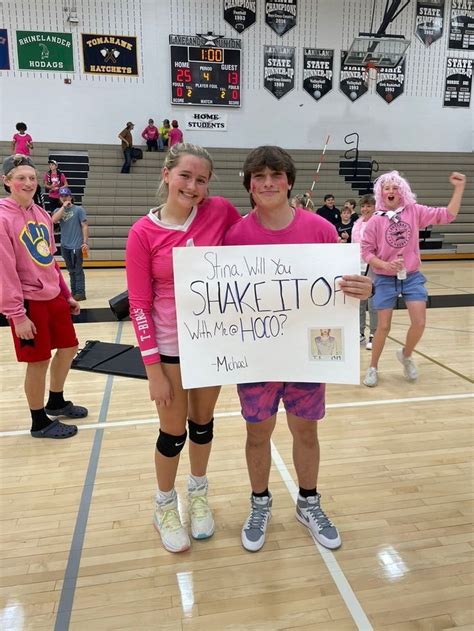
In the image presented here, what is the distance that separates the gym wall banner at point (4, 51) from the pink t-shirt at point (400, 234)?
39.0 feet

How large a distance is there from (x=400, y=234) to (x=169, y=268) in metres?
2.19

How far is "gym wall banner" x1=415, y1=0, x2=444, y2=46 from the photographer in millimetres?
12711

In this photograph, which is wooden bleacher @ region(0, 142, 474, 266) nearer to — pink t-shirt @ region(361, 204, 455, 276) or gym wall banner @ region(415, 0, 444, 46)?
gym wall banner @ region(415, 0, 444, 46)

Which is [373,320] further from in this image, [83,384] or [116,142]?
[116,142]

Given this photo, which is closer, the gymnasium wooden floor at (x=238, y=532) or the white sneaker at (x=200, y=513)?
the gymnasium wooden floor at (x=238, y=532)

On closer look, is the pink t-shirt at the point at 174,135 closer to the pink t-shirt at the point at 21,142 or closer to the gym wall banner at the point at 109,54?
the gym wall banner at the point at 109,54

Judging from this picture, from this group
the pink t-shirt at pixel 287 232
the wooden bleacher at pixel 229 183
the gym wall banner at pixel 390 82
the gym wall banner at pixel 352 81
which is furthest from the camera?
the gym wall banner at pixel 390 82

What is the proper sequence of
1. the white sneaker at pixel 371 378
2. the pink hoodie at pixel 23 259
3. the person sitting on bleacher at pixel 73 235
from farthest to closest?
the person sitting on bleacher at pixel 73 235
the white sneaker at pixel 371 378
the pink hoodie at pixel 23 259

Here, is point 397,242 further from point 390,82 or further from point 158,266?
point 390,82

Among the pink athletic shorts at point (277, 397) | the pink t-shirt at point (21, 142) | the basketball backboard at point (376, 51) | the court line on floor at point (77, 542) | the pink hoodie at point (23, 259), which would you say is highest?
the basketball backboard at point (376, 51)

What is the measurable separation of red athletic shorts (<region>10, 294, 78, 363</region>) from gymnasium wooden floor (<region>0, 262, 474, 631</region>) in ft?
1.85

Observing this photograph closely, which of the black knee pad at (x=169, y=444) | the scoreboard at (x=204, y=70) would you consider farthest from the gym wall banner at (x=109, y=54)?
the black knee pad at (x=169, y=444)

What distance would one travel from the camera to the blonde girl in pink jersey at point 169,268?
61.4 inches

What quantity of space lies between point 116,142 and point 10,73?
9.60ft
